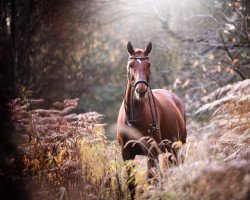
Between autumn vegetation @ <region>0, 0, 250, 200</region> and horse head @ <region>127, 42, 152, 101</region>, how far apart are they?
2.90 feet

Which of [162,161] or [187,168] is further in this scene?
[162,161]

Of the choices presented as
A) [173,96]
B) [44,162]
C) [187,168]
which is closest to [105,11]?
[173,96]

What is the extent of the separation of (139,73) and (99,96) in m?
13.3

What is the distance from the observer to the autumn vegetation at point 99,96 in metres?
5.27

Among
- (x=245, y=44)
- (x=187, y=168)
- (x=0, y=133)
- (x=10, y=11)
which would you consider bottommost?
(x=187, y=168)

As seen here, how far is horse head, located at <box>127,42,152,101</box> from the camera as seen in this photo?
20.3 ft

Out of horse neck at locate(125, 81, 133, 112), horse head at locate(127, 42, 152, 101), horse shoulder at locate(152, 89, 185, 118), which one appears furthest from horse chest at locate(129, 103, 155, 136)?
horse shoulder at locate(152, 89, 185, 118)

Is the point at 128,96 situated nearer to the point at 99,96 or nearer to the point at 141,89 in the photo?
the point at 141,89

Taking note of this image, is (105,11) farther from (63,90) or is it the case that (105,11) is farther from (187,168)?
(187,168)

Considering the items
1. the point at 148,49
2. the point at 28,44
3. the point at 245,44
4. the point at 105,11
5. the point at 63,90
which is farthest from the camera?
the point at 105,11

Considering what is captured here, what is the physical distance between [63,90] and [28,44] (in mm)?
2572

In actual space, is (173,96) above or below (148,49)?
below

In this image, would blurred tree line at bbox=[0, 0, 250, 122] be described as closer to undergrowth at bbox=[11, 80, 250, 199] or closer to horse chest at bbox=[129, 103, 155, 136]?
undergrowth at bbox=[11, 80, 250, 199]

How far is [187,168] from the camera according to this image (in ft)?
15.3
